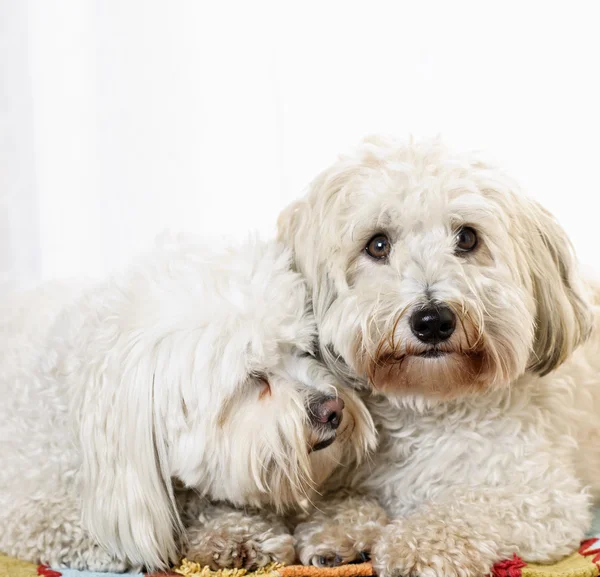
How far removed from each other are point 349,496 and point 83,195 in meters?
1.74

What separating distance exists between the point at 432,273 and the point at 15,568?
1.06m

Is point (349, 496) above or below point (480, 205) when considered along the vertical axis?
below

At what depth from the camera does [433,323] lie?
1.76 metres

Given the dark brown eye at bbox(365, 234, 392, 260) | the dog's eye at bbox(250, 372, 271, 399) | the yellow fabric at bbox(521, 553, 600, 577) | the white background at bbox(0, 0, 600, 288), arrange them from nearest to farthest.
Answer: the yellow fabric at bbox(521, 553, 600, 577) → the dog's eye at bbox(250, 372, 271, 399) → the dark brown eye at bbox(365, 234, 392, 260) → the white background at bbox(0, 0, 600, 288)

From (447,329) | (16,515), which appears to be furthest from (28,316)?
(447,329)

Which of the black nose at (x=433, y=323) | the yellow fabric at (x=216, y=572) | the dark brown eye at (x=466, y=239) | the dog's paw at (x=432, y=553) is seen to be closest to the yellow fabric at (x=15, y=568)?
the yellow fabric at (x=216, y=572)

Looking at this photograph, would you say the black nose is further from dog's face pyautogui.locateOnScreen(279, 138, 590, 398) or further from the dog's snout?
the dog's snout

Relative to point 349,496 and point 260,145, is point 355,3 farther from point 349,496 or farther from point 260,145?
point 349,496

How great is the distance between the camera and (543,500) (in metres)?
1.95

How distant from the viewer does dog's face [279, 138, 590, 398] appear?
181cm

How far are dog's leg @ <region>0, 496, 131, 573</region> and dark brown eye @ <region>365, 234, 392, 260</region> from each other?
A: 2.83 ft

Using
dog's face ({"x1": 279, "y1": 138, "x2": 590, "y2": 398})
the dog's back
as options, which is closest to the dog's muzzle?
dog's face ({"x1": 279, "y1": 138, "x2": 590, "y2": 398})

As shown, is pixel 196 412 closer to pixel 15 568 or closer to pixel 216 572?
pixel 216 572

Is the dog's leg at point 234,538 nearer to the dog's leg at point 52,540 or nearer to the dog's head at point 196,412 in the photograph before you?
the dog's head at point 196,412
